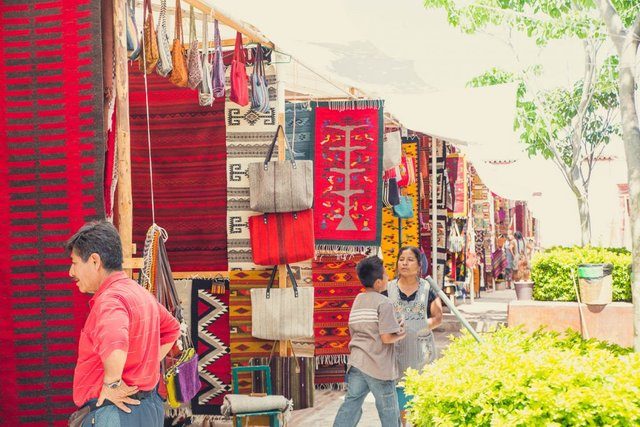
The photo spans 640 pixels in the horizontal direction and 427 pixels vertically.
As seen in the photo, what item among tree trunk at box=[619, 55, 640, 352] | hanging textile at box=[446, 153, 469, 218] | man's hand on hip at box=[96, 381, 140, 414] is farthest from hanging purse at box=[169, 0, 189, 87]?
hanging textile at box=[446, 153, 469, 218]

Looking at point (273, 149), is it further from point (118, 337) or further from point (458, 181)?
point (458, 181)

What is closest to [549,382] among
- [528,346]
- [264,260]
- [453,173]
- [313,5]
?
[528,346]

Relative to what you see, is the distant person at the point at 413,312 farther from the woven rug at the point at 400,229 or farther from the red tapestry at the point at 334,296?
the woven rug at the point at 400,229

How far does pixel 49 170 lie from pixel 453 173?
9647 mm

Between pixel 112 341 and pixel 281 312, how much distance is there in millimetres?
3212

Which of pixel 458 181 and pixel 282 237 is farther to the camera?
pixel 458 181

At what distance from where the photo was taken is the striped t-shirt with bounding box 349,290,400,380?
205 inches

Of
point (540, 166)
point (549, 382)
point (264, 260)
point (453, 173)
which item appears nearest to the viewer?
point (549, 382)

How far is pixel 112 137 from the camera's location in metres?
3.98

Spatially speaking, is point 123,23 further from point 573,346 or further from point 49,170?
point 573,346

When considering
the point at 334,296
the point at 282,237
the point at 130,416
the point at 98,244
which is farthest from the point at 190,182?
the point at 130,416

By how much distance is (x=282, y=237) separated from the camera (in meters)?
6.14

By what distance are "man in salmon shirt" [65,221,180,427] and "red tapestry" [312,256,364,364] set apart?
192 inches

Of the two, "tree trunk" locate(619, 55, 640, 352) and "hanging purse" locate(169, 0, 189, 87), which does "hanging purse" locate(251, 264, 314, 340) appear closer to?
"hanging purse" locate(169, 0, 189, 87)
